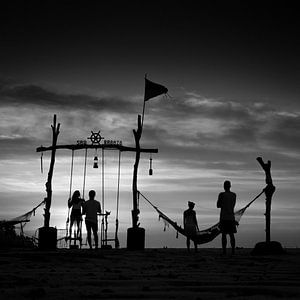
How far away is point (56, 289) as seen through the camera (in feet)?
15.8

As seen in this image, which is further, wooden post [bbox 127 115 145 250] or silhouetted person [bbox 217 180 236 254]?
wooden post [bbox 127 115 145 250]

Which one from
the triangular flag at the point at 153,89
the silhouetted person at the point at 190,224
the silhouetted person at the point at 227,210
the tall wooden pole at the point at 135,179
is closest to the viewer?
the silhouetted person at the point at 227,210

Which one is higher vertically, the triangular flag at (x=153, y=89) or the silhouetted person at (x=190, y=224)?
the triangular flag at (x=153, y=89)

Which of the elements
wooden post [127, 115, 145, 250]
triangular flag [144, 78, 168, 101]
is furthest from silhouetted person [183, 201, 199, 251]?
triangular flag [144, 78, 168, 101]

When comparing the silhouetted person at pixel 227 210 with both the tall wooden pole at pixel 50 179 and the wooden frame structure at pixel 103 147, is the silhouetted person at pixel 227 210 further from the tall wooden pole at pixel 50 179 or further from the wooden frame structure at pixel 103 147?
the tall wooden pole at pixel 50 179

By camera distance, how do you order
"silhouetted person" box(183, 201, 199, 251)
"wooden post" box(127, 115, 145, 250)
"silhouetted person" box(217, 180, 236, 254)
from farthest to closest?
"wooden post" box(127, 115, 145, 250)
"silhouetted person" box(183, 201, 199, 251)
"silhouetted person" box(217, 180, 236, 254)

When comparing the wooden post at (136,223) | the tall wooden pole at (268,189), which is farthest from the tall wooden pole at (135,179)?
the tall wooden pole at (268,189)

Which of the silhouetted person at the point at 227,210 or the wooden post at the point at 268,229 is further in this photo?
the wooden post at the point at 268,229

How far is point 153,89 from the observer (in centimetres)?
1953

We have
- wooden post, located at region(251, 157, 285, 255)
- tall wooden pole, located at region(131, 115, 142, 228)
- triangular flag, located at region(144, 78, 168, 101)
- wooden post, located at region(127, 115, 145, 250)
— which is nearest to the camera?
wooden post, located at region(251, 157, 285, 255)

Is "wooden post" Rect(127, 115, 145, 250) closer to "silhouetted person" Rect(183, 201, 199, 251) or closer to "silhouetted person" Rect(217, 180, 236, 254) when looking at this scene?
"silhouetted person" Rect(183, 201, 199, 251)

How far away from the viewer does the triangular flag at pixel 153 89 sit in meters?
19.5

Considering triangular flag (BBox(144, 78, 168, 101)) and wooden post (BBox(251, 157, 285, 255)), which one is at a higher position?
triangular flag (BBox(144, 78, 168, 101))

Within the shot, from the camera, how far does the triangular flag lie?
19.5 metres
